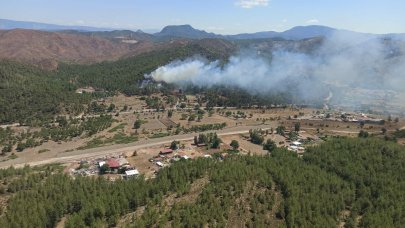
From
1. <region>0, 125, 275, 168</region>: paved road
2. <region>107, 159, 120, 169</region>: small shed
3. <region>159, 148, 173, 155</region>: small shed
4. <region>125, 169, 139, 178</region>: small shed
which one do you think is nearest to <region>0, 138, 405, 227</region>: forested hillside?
<region>125, 169, 139, 178</region>: small shed

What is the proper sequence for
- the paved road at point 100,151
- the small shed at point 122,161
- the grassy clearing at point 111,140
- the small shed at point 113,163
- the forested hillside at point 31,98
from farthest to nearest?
the forested hillside at point 31,98 → the grassy clearing at point 111,140 → the paved road at point 100,151 → the small shed at point 122,161 → the small shed at point 113,163

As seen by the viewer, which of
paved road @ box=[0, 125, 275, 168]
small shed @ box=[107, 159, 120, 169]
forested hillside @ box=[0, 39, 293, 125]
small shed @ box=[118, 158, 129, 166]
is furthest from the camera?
forested hillside @ box=[0, 39, 293, 125]

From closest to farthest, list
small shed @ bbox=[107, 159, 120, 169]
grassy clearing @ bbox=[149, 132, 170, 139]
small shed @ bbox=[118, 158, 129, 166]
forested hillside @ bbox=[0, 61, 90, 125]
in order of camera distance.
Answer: small shed @ bbox=[107, 159, 120, 169]
small shed @ bbox=[118, 158, 129, 166]
grassy clearing @ bbox=[149, 132, 170, 139]
forested hillside @ bbox=[0, 61, 90, 125]

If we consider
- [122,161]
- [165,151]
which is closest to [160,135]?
[165,151]

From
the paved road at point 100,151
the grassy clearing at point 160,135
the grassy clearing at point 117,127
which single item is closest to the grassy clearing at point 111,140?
the paved road at point 100,151

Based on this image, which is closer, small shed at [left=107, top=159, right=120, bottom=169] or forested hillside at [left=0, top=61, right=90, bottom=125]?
small shed at [left=107, top=159, right=120, bottom=169]

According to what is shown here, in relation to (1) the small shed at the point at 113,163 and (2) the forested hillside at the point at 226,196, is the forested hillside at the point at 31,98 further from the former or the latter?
(2) the forested hillside at the point at 226,196

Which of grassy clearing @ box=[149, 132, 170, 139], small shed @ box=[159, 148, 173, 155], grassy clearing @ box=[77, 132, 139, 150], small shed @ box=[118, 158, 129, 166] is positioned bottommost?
grassy clearing @ box=[77, 132, 139, 150]

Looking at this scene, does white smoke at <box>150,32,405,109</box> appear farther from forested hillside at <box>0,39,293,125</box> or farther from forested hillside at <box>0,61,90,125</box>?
forested hillside at <box>0,61,90,125</box>

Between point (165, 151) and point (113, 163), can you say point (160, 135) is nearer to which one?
point (165, 151)
